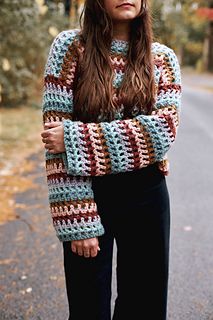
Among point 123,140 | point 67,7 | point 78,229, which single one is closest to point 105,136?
point 123,140

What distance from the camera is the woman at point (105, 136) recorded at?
167 centimetres

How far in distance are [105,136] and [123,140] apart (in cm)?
7

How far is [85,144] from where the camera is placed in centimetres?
165

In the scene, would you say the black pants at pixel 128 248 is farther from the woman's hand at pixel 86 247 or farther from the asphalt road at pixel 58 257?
the asphalt road at pixel 58 257

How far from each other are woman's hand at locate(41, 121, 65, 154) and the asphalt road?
1.39m

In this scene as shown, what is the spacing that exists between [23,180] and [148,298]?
149 inches

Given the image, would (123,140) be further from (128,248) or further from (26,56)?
(26,56)

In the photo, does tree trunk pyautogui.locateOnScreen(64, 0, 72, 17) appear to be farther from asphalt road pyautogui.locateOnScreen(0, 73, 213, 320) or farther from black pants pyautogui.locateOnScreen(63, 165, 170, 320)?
black pants pyautogui.locateOnScreen(63, 165, 170, 320)

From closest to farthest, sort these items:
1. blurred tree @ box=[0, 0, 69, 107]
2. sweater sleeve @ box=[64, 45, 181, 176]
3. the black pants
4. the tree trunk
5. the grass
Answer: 1. sweater sleeve @ box=[64, 45, 181, 176]
2. the black pants
3. the grass
4. blurred tree @ box=[0, 0, 69, 107]
5. the tree trunk

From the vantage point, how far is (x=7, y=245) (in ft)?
12.1

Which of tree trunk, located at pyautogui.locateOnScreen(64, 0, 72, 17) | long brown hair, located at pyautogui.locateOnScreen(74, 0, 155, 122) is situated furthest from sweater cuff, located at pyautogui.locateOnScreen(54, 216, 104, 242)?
tree trunk, located at pyautogui.locateOnScreen(64, 0, 72, 17)

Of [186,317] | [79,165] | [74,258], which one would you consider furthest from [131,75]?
[186,317]

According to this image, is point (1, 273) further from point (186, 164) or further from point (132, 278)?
Answer: point (186, 164)

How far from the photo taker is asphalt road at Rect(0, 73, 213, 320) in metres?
2.82
